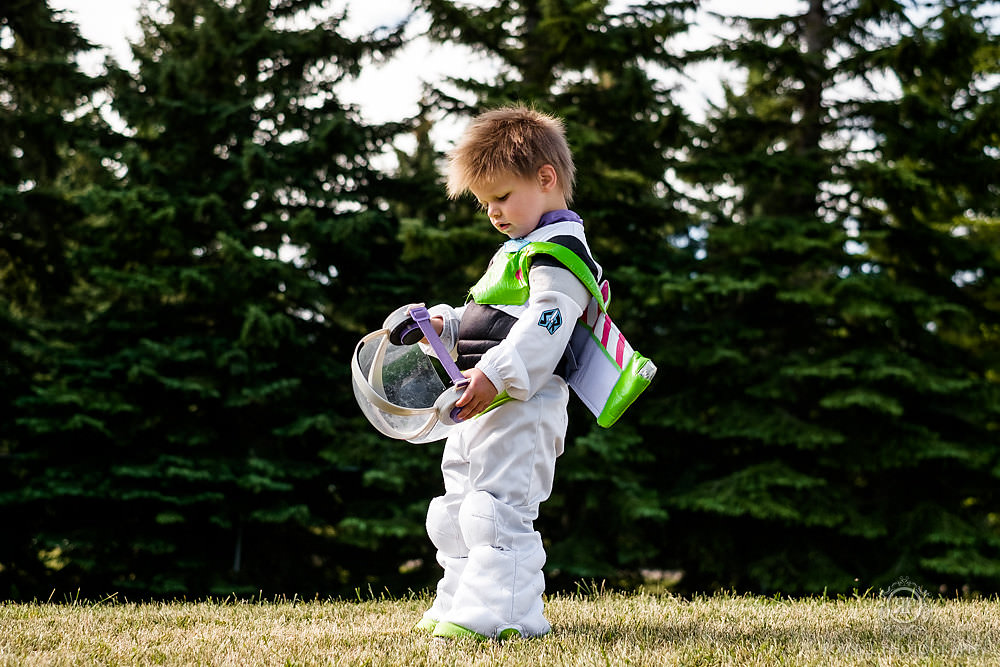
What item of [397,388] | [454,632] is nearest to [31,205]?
[397,388]

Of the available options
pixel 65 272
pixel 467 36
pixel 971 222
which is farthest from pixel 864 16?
pixel 65 272

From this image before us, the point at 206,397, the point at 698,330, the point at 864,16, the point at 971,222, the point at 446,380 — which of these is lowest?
the point at 206,397

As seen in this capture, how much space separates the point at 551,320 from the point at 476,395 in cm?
36

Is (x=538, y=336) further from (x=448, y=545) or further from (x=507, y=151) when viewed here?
(x=448, y=545)

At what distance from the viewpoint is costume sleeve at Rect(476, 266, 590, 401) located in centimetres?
282

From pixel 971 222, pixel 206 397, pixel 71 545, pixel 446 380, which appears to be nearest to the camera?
pixel 446 380

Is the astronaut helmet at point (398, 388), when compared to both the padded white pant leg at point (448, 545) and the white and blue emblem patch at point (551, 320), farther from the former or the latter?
the white and blue emblem patch at point (551, 320)

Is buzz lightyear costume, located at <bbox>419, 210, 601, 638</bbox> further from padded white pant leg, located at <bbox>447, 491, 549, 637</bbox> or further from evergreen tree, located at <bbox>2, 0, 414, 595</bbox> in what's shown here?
evergreen tree, located at <bbox>2, 0, 414, 595</bbox>

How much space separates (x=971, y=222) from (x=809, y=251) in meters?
4.25

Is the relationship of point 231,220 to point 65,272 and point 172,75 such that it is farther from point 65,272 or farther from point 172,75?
point 65,272

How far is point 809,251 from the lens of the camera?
425 inches

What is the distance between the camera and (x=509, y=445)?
298 centimetres
